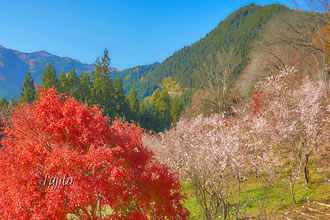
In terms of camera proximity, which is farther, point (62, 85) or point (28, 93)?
point (62, 85)

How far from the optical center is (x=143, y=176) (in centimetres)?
594

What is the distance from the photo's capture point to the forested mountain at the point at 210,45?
295 feet

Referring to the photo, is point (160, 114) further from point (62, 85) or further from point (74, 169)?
point (74, 169)

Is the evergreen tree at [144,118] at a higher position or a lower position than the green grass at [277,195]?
higher

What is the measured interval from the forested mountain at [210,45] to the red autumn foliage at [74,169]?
83.1m

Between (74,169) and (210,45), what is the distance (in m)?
123

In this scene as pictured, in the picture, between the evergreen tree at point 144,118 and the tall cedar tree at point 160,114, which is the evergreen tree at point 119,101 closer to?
the evergreen tree at point 144,118

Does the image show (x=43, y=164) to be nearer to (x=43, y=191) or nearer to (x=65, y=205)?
(x=43, y=191)

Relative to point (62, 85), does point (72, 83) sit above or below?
above

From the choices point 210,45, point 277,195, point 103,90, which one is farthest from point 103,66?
point 210,45

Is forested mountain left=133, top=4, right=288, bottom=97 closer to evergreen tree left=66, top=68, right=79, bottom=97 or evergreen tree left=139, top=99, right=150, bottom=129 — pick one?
evergreen tree left=139, top=99, right=150, bottom=129

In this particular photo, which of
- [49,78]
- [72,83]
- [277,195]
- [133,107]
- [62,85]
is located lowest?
[277,195]

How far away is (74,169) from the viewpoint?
16.5 feet

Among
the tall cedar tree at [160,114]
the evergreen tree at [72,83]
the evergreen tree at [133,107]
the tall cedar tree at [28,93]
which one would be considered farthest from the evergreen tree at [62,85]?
the tall cedar tree at [160,114]
